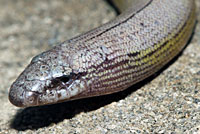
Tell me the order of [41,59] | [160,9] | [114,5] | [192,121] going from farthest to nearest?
1. [114,5]
2. [160,9]
3. [41,59]
4. [192,121]

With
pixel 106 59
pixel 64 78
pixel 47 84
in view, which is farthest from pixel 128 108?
pixel 47 84

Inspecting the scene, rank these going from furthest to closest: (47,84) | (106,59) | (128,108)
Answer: (128,108)
(106,59)
(47,84)

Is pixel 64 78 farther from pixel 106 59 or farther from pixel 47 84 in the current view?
pixel 106 59

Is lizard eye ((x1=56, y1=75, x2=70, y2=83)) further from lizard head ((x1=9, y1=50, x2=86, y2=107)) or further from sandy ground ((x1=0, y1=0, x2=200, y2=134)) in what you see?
sandy ground ((x1=0, y1=0, x2=200, y2=134))

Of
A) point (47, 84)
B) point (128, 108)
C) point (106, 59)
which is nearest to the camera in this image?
point (47, 84)

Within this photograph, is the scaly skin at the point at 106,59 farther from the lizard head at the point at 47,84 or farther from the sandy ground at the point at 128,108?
the sandy ground at the point at 128,108

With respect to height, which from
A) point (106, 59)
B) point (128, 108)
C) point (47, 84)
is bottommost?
point (128, 108)

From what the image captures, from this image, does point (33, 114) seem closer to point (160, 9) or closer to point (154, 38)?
point (154, 38)

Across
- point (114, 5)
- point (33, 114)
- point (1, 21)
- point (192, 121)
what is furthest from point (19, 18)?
point (192, 121)
